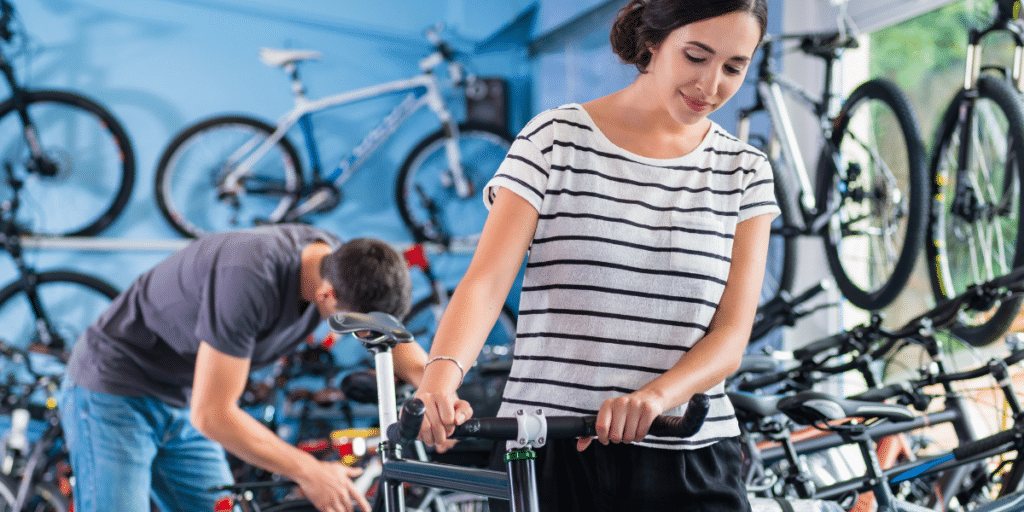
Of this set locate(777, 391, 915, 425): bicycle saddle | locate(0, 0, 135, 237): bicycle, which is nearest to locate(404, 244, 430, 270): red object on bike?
locate(777, 391, 915, 425): bicycle saddle

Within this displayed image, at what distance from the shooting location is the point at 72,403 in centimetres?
197

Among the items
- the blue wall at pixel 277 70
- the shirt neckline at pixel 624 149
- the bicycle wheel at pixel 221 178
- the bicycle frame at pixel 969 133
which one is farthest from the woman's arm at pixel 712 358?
the bicycle wheel at pixel 221 178

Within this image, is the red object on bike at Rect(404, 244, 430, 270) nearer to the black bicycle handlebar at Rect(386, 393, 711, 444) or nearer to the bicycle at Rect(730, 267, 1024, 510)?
the bicycle at Rect(730, 267, 1024, 510)

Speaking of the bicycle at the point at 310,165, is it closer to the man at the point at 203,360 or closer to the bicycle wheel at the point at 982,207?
the man at the point at 203,360

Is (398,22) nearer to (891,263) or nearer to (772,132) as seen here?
(772,132)

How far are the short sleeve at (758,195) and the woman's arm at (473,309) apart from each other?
0.28 m

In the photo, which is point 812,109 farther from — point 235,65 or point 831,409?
point 235,65

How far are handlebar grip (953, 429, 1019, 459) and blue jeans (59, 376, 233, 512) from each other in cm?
180

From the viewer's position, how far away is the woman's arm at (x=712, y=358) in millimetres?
806

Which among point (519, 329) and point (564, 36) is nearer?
point (519, 329)

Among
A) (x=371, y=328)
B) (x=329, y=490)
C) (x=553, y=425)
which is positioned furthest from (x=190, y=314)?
(x=553, y=425)

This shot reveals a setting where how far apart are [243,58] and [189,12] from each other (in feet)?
1.27

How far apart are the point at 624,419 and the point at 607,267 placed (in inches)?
8.6

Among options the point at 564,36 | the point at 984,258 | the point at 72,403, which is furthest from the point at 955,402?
the point at 564,36
